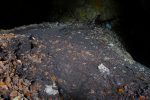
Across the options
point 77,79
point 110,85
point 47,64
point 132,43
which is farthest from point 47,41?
point 132,43

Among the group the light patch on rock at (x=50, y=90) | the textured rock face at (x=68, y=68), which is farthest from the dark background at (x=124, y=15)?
the light patch on rock at (x=50, y=90)

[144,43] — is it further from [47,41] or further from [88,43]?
[47,41]

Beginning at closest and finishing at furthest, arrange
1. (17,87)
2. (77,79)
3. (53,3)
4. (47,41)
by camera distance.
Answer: (17,87) → (77,79) → (47,41) → (53,3)

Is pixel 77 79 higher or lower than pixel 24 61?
lower

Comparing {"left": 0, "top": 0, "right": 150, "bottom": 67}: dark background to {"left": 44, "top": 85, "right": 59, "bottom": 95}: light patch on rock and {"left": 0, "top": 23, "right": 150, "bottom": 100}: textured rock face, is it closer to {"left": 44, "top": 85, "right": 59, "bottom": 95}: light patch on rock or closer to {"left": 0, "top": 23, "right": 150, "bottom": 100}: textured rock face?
{"left": 0, "top": 23, "right": 150, "bottom": 100}: textured rock face

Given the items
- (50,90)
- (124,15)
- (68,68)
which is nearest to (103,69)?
(68,68)

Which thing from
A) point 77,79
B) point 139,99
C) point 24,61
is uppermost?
point 24,61

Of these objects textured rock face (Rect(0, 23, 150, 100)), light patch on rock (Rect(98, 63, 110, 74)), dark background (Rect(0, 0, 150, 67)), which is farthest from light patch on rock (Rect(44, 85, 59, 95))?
dark background (Rect(0, 0, 150, 67))

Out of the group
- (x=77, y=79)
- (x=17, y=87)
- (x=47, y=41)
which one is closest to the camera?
(x=17, y=87)
